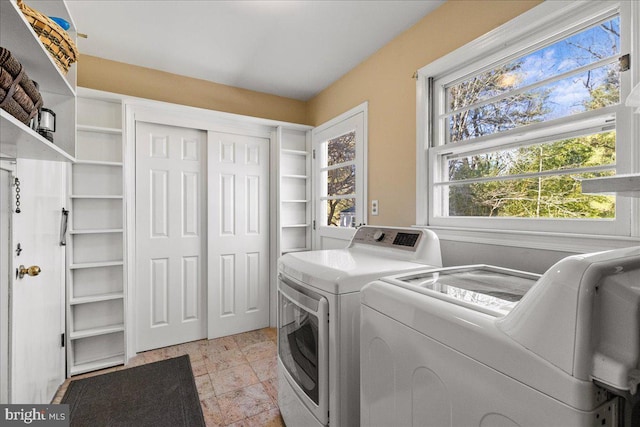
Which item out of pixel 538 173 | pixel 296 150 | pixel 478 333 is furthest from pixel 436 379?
pixel 296 150

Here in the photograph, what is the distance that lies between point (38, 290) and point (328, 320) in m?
1.73

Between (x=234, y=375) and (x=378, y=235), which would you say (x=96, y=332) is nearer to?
(x=234, y=375)

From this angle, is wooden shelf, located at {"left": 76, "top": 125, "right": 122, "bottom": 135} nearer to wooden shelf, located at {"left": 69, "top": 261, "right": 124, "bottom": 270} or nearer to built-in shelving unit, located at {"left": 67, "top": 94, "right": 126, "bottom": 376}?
built-in shelving unit, located at {"left": 67, "top": 94, "right": 126, "bottom": 376}

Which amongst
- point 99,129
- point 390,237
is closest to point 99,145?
point 99,129

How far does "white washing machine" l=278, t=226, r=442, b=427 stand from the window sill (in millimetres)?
269

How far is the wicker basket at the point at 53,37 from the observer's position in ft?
3.53

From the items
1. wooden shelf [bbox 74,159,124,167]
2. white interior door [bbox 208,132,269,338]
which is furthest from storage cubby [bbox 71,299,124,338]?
wooden shelf [bbox 74,159,124,167]

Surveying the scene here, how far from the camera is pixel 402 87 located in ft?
7.12

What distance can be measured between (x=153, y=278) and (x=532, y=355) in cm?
286

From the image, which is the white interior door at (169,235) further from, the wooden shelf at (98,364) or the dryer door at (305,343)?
the dryer door at (305,343)

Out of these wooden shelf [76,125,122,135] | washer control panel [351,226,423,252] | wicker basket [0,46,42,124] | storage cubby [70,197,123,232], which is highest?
wooden shelf [76,125,122,135]

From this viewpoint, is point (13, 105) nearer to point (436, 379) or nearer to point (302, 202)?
point (436, 379)

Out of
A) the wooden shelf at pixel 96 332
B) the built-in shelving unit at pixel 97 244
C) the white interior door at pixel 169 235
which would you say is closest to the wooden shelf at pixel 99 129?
the built-in shelving unit at pixel 97 244

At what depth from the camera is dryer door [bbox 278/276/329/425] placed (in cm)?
126
